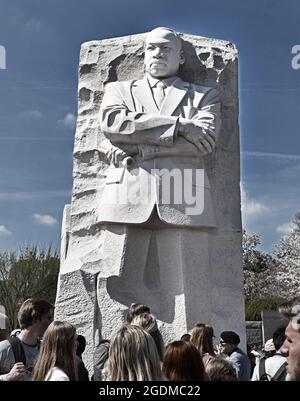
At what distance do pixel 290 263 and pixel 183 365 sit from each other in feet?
80.8

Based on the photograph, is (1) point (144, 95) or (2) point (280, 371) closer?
(2) point (280, 371)

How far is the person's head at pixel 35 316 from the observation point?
148 inches

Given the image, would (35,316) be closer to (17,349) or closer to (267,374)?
(17,349)

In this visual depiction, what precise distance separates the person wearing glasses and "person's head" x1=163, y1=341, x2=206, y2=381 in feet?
5.44

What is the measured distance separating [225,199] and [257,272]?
77.4ft

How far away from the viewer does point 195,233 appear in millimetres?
6316

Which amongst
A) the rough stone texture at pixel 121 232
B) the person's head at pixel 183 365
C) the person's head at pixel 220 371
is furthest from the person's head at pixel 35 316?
the rough stone texture at pixel 121 232

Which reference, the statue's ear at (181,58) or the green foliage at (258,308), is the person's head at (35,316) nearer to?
the statue's ear at (181,58)

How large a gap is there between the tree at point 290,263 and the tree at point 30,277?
9727 millimetres

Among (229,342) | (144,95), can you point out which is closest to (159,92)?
(144,95)

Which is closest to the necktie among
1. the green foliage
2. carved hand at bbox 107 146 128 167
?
carved hand at bbox 107 146 128 167

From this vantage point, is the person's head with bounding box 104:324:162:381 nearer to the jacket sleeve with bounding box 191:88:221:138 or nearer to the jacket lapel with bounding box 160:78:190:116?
the jacket sleeve with bounding box 191:88:221:138

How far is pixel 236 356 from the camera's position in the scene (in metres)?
4.49
